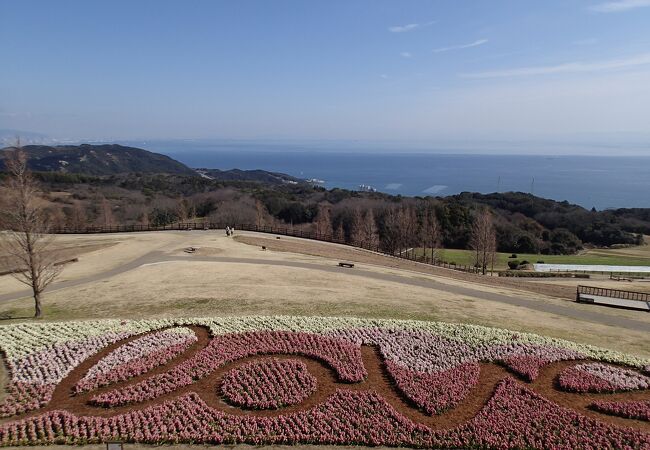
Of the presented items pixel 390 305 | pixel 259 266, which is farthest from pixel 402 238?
pixel 390 305

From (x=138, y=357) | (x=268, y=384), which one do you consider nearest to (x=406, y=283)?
(x=268, y=384)

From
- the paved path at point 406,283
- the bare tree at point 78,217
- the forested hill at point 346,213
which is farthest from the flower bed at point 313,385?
the bare tree at point 78,217

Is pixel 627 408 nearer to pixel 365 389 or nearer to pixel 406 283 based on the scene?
pixel 365 389

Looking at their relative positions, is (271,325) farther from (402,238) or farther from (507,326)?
(402,238)

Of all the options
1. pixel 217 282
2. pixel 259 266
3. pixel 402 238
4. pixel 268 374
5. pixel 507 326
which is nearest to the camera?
pixel 268 374

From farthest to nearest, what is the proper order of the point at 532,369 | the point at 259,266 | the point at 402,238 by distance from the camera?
the point at 402,238
the point at 259,266
the point at 532,369

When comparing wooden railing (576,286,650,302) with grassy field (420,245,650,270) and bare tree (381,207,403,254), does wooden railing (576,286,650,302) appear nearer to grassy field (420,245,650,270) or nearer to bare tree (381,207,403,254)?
grassy field (420,245,650,270)

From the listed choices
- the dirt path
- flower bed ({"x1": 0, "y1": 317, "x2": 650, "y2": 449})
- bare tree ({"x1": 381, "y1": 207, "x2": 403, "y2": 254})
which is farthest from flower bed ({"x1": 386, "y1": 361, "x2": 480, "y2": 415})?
bare tree ({"x1": 381, "y1": 207, "x2": 403, "y2": 254})
